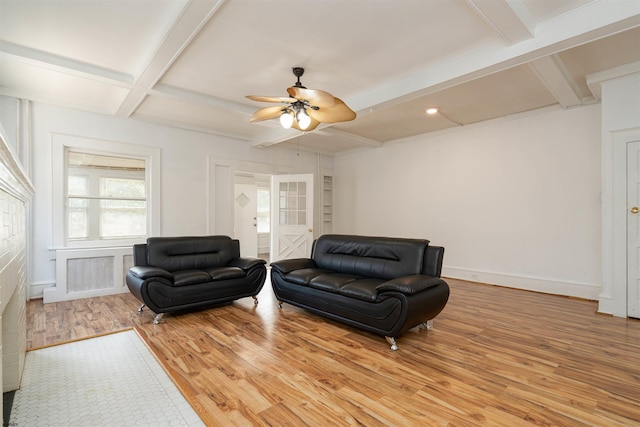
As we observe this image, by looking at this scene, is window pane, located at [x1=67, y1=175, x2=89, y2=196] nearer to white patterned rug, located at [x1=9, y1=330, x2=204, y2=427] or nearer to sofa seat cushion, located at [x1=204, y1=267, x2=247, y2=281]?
sofa seat cushion, located at [x1=204, y1=267, x2=247, y2=281]

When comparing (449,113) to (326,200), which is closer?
(449,113)

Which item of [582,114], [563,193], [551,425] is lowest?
[551,425]

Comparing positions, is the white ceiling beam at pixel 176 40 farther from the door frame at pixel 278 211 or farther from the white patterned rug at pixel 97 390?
the door frame at pixel 278 211

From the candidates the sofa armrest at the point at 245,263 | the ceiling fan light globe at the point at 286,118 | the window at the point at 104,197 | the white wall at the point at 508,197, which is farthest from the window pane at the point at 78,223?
the white wall at the point at 508,197

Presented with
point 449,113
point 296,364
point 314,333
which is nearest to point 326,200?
point 449,113

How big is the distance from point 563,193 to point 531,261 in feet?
3.55

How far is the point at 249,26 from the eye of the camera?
2592 millimetres

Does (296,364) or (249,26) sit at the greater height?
(249,26)

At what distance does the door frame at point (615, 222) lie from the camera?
350 cm

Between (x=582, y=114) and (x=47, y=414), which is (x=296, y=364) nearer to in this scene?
(x=47, y=414)

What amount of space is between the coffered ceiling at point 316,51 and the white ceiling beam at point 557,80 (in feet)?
0.06

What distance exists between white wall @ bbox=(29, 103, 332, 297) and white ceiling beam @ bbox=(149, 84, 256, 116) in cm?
151

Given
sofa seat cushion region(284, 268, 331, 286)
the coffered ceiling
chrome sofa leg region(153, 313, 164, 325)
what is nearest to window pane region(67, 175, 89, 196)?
the coffered ceiling

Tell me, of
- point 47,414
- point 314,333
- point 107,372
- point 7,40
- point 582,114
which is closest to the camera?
point 47,414
